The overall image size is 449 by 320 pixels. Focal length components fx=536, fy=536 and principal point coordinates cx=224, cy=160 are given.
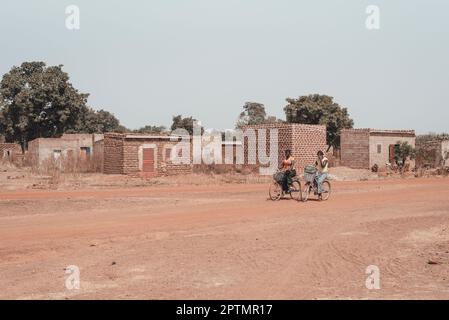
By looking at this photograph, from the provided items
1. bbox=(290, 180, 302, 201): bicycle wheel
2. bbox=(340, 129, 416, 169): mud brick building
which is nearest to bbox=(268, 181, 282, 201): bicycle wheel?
bbox=(290, 180, 302, 201): bicycle wheel

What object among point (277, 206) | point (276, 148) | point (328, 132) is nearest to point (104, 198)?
point (277, 206)

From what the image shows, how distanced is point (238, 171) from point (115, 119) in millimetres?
61257

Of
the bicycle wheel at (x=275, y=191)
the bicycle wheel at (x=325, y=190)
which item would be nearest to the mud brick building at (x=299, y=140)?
the bicycle wheel at (x=325, y=190)

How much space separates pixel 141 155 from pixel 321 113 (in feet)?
81.7

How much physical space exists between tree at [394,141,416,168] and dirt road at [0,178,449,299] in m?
22.9

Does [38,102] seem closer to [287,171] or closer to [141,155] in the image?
[141,155]

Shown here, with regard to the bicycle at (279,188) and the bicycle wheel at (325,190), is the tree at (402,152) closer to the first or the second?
the bicycle wheel at (325,190)

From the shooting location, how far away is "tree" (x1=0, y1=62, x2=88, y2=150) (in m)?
53.7

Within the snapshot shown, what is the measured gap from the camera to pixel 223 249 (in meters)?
9.27

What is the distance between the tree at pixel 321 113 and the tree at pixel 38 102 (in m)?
22.2

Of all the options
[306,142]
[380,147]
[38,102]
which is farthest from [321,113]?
[38,102]

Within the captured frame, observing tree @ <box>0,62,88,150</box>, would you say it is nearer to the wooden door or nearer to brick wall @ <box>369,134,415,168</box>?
the wooden door
